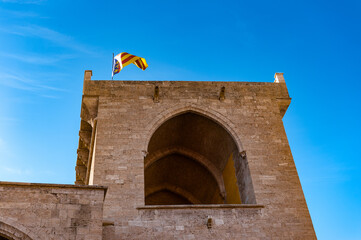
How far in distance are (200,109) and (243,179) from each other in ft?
8.05

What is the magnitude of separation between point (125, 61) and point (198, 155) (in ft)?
13.7

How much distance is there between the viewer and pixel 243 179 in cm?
1177

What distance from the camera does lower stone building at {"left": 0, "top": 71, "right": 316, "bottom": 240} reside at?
310 inches

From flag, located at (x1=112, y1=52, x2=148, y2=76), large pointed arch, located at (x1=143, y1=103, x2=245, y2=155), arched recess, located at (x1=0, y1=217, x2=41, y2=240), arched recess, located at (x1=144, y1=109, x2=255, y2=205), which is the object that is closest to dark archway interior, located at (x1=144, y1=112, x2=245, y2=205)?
arched recess, located at (x1=144, y1=109, x2=255, y2=205)

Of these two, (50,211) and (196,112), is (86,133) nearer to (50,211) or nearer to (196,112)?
(196,112)

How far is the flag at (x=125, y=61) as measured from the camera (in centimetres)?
1384

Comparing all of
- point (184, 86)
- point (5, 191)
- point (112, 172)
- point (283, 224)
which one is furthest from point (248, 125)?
point (5, 191)

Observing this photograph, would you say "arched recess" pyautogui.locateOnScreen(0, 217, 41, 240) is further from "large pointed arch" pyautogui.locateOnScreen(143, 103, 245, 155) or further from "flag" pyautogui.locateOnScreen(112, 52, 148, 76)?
"flag" pyautogui.locateOnScreen(112, 52, 148, 76)

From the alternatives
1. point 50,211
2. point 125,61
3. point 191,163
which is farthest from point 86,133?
point 50,211

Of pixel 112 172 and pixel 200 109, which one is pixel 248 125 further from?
pixel 112 172

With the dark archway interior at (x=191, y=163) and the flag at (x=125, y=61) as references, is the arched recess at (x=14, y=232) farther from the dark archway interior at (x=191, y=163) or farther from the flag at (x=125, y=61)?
the flag at (x=125, y=61)

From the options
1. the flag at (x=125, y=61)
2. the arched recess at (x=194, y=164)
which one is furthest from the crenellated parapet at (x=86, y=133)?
the arched recess at (x=194, y=164)

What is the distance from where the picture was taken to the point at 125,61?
45.8 feet

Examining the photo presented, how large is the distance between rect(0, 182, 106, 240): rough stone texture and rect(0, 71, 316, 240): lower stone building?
0.06 ft
